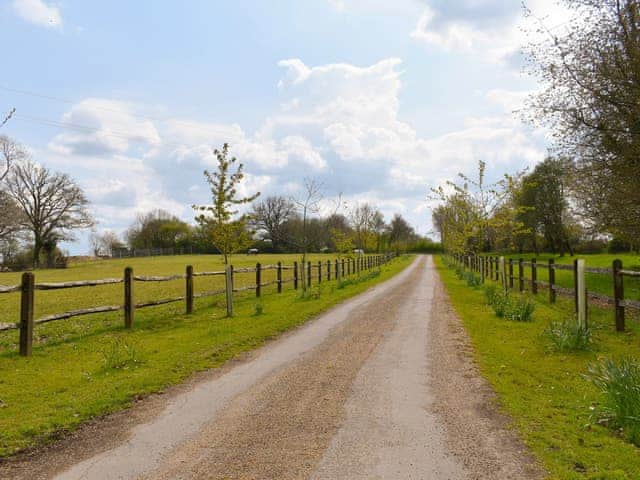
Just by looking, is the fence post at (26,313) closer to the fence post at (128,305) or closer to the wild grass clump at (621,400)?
the fence post at (128,305)

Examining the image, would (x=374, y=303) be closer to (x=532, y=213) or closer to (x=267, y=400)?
(x=267, y=400)

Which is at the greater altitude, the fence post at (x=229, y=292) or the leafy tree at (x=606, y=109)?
the leafy tree at (x=606, y=109)

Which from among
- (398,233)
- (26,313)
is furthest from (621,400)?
(398,233)

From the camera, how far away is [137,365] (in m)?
6.86

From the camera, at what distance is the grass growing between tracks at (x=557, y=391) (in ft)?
11.9

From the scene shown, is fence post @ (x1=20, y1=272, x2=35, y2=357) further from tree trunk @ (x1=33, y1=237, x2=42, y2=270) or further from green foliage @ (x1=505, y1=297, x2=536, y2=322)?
tree trunk @ (x1=33, y1=237, x2=42, y2=270)

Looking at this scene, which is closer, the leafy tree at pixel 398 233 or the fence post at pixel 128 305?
the fence post at pixel 128 305

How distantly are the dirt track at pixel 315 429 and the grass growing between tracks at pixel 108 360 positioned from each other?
0.48m

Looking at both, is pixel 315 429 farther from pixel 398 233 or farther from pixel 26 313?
pixel 398 233

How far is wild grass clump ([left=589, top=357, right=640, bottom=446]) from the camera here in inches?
163

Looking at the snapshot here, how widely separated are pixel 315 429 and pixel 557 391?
304 centimetres

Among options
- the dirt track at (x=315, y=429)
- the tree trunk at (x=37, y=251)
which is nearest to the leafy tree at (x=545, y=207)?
the dirt track at (x=315, y=429)

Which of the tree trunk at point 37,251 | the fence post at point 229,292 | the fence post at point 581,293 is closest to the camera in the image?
the fence post at point 581,293

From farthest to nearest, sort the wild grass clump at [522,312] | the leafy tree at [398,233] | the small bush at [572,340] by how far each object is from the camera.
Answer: the leafy tree at [398,233] → the wild grass clump at [522,312] → the small bush at [572,340]
